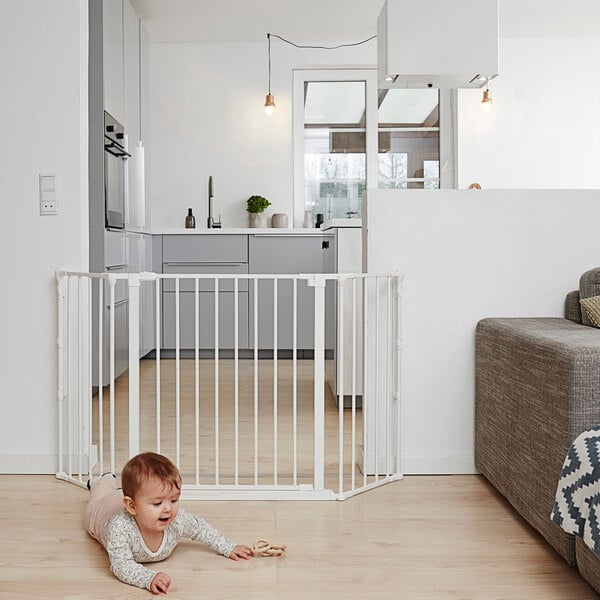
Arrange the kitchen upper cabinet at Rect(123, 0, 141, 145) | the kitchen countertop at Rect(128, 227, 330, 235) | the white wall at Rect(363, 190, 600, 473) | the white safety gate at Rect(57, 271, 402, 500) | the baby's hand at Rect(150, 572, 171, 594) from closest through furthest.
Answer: the baby's hand at Rect(150, 572, 171, 594)
the white safety gate at Rect(57, 271, 402, 500)
the white wall at Rect(363, 190, 600, 473)
the kitchen upper cabinet at Rect(123, 0, 141, 145)
the kitchen countertop at Rect(128, 227, 330, 235)

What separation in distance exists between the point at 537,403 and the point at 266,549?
85cm

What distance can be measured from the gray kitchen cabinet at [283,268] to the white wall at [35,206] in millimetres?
2998

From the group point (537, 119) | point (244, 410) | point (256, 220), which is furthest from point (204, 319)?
point (537, 119)

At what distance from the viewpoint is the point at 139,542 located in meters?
2.03

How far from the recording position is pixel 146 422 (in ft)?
12.3

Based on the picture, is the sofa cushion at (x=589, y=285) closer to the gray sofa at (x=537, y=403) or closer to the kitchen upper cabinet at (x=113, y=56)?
the gray sofa at (x=537, y=403)

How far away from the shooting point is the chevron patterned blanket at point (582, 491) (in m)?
1.68

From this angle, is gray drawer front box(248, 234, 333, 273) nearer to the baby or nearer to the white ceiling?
the white ceiling

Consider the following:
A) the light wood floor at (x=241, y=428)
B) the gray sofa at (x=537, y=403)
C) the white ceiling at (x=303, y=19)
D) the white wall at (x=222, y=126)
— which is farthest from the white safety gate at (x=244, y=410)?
the white ceiling at (x=303, y=19)

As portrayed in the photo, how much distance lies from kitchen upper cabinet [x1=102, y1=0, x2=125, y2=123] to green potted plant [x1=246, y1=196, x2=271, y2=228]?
60.9 inches

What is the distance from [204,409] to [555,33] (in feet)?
14.8

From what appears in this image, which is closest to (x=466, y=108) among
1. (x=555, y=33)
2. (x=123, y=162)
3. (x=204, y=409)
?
(x=555, y=33)

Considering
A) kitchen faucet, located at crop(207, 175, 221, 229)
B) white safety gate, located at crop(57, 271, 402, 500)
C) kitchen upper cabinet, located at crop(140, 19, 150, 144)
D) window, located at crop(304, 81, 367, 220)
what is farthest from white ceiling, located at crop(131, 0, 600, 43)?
white safety gate, located at crop(57, 271, 402, 500)

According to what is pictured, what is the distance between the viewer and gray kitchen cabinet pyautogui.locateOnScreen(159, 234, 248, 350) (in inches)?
231
